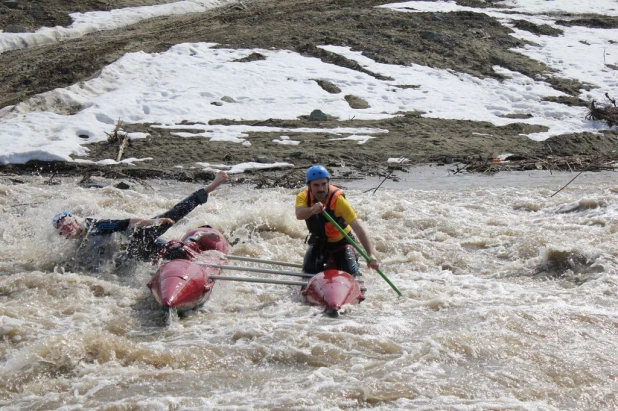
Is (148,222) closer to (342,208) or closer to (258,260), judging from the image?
(258,260)

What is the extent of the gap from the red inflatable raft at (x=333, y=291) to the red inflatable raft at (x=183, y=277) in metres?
0.93

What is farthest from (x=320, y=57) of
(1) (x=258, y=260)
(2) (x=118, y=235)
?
(2) (x=118, y=235)

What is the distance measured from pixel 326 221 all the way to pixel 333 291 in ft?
2.99

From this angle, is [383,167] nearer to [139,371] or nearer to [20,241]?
[20,241]

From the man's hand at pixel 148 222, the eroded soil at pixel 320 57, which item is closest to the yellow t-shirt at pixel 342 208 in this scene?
the man's hand at pixel 148 222

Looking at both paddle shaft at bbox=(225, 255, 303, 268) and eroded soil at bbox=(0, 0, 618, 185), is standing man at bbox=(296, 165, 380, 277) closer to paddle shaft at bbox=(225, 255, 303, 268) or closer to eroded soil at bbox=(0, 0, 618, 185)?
paddle shaft at bbox=(225, 255, 303, 268)

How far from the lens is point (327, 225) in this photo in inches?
279

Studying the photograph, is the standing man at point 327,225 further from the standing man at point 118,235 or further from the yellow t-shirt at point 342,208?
the standing man at point 118,235

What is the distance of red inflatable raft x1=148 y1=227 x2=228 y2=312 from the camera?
248 inches

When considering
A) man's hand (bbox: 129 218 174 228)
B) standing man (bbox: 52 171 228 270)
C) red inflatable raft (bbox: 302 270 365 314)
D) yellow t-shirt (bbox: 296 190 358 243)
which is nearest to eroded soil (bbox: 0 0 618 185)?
standing man (bbox: 52 171 228 270)

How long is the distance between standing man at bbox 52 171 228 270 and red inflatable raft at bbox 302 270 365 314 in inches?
58.1

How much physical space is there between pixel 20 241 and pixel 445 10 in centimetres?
1671

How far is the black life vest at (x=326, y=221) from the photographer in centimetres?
697

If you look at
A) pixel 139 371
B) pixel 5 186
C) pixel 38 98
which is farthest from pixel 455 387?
pixel 38 98
